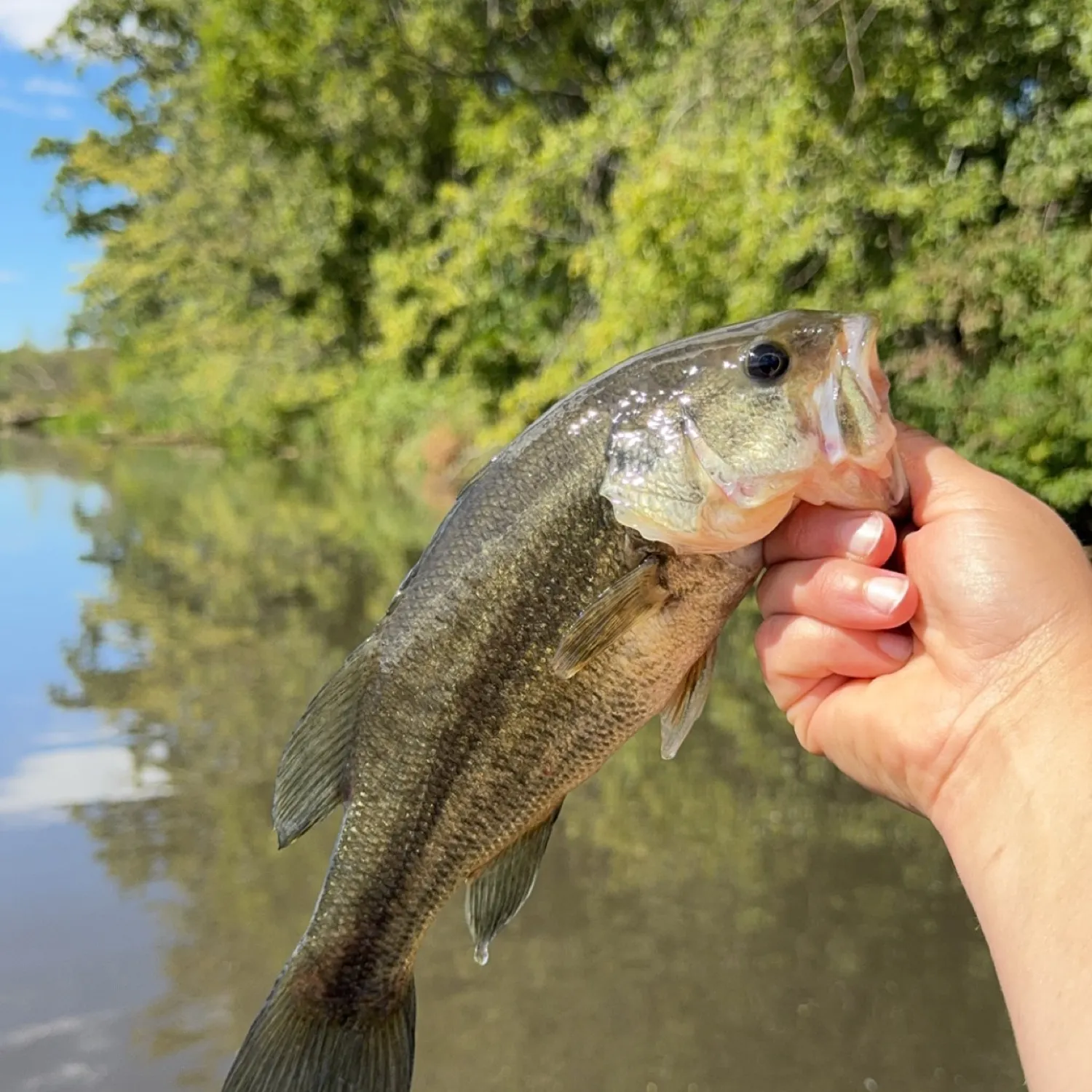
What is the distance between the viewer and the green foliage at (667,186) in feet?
26.6

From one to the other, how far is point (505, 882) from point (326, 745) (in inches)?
17.9

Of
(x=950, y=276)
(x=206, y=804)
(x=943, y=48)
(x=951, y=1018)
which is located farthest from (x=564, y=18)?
(x=951, y=1018)

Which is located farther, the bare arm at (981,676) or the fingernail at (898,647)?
the fingernail at (898,647)

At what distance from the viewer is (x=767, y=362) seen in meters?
1.71

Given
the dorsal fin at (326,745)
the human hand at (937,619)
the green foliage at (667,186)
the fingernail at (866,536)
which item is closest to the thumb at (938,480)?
the human hand at (937,619)

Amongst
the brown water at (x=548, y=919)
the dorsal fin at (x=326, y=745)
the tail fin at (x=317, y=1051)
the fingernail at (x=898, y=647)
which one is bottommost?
the brown water at (x=548, y=919)

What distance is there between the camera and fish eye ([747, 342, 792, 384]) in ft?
5.59

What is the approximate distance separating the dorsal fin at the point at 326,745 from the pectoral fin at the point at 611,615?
410 millimetres

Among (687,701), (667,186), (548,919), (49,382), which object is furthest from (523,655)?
(49,382)

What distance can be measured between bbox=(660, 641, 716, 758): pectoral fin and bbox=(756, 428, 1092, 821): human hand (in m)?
0.22

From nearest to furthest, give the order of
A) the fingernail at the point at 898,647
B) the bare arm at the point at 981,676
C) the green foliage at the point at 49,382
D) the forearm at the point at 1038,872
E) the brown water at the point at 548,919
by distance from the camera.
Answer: the forearm at the point at 1038,872
the bare arm at the point at 981,676
the fingernail at the point at 898,647
the brown water at the point at 548,919
the green foliage at the point at 49,382

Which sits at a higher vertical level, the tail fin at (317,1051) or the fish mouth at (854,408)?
the fish mouth at (854,408)

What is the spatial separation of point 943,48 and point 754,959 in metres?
9.09

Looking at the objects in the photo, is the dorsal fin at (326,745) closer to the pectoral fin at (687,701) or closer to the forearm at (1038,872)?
the pectoral fin at (687,701)
